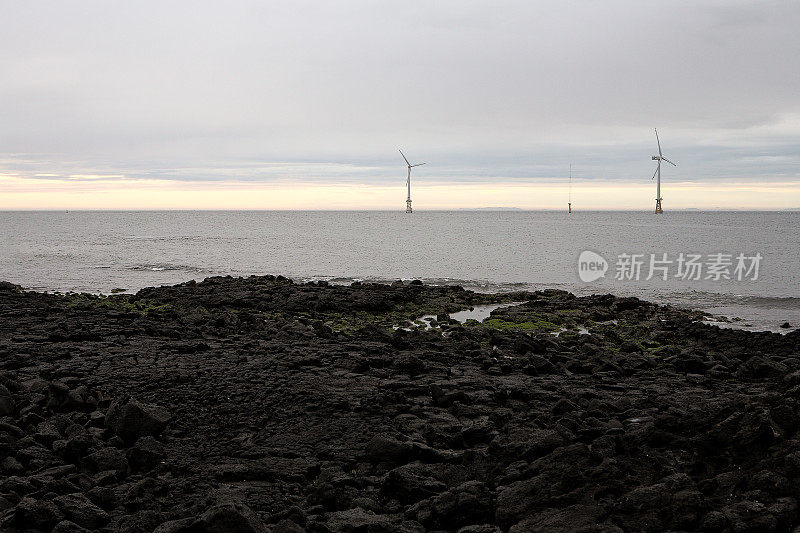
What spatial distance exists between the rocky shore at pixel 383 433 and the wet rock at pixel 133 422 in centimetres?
3

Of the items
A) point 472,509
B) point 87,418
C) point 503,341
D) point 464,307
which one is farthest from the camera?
point 464,307

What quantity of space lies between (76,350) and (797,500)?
16.7 meters

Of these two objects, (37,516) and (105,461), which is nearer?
(37,516)

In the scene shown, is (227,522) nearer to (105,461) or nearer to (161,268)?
(105,461)

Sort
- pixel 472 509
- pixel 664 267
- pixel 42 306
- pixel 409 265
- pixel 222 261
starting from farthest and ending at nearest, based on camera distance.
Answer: pixel 222 261 < pixel 409 265 < pixel 664 267 < pixel 42 306 < pixel 472 509

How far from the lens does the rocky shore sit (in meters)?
8.53

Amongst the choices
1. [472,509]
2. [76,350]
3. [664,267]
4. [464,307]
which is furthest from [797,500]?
[664,267]

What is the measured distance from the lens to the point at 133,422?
11.9m

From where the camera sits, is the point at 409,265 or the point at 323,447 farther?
the point at 409,265

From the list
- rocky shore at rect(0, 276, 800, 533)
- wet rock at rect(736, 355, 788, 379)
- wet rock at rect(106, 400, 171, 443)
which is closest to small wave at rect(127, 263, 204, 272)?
rocky shore at rect(0, 276, 800, 533)

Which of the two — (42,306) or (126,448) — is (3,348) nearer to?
(126,448)

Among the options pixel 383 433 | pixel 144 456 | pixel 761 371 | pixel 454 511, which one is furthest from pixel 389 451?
pixel 761 371

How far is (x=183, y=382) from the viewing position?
1493cm

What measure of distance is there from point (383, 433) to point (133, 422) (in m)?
4.36
